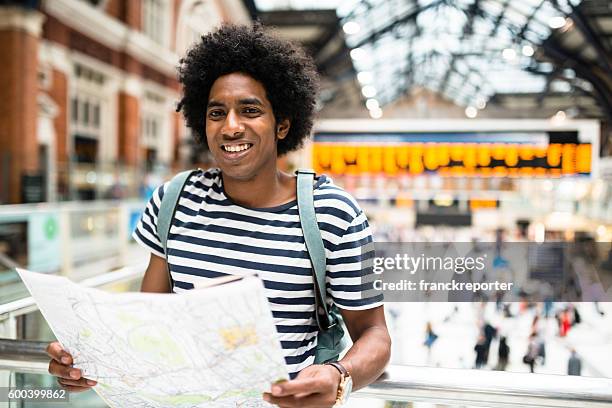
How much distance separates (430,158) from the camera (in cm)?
740

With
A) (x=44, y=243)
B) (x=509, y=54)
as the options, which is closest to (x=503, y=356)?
(x=44, y=243)

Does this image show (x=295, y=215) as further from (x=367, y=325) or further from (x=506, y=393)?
(x=506, y=393)

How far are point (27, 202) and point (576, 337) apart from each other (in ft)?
29.3

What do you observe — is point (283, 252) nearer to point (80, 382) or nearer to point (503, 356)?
point (80, 382)

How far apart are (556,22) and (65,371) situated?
7.30 metres

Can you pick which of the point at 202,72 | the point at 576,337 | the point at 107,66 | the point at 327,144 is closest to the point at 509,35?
the point at 327,144

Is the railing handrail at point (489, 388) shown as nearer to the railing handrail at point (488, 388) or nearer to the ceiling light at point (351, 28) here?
the railing handrail at point (488, 388)

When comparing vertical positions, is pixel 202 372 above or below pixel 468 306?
above

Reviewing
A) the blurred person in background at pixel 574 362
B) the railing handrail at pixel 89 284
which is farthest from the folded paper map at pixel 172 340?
the blurred person in background at pixel 574 362

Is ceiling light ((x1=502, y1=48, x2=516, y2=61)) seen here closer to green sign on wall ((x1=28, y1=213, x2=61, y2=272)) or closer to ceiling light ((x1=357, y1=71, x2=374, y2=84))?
green sign on wall ((x1=28, y1=213, x2=61, y2=272))

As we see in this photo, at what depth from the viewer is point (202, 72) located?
1269 mm

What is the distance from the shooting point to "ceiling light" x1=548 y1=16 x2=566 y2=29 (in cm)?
668

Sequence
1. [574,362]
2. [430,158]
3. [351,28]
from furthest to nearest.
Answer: [351,28]
[430,158]
[574,362]

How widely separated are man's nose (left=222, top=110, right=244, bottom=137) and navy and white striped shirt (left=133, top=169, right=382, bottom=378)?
0.55 feet
